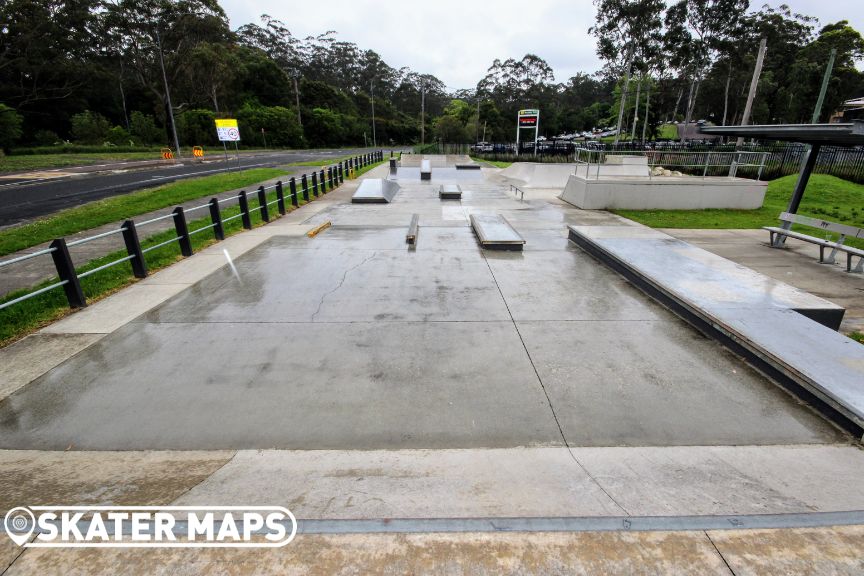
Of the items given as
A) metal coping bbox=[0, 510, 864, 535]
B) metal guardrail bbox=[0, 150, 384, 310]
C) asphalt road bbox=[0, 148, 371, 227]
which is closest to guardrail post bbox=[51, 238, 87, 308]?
metal guardrail bbox=[0, 150, 384, 310]

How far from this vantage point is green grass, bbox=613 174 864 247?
12.5 meters

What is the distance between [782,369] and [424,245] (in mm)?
6886

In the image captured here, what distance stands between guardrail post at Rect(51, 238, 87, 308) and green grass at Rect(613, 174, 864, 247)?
43.7ft

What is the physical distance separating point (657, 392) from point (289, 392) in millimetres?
3654

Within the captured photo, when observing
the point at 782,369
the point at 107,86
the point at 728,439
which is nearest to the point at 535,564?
the point at 728,439

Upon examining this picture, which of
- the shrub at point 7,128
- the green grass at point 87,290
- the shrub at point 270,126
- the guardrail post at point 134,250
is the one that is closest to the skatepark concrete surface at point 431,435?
the green grass at point 87,290

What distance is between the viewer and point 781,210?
14.7 meters

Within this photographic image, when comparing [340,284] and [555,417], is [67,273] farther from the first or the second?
[555,417]

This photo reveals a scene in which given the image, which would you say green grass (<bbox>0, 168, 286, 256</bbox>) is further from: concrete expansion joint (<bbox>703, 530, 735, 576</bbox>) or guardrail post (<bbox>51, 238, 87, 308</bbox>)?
concrete expansion joint (<bbox>703, 530, 735, 576</bbox>)

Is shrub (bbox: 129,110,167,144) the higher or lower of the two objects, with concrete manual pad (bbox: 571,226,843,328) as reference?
higher

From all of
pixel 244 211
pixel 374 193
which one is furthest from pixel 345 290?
pixel 374 193

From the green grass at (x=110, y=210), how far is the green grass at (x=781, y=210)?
1628 centimetres

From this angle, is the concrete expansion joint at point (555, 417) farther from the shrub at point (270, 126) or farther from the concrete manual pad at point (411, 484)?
the shrub at point (270, 126)

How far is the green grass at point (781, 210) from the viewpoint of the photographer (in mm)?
12453
